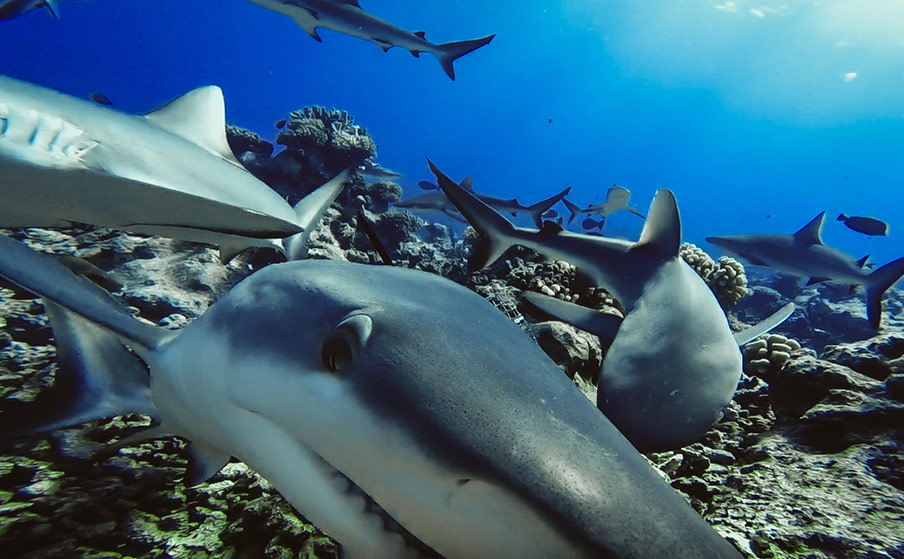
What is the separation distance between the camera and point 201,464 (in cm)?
160

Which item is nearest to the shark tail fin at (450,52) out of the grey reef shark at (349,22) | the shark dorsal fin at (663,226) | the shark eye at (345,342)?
the grey reef shark at (349,22)

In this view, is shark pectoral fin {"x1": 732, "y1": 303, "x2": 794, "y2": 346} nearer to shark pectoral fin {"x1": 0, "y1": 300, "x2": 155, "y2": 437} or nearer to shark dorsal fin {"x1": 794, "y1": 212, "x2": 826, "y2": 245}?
shark pectoral fin {"x1": 0, "y1": 300, "x2": 155, "y2": 437}

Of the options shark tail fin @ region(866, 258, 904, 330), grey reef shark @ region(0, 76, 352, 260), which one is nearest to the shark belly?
grey reef shark @ region(0, 76, 352, 260)

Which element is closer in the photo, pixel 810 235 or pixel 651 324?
pixel 651 324

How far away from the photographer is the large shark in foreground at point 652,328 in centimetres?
244

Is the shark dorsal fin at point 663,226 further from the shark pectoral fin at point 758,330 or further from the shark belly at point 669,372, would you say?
the shark pectoral fin at point 758,330

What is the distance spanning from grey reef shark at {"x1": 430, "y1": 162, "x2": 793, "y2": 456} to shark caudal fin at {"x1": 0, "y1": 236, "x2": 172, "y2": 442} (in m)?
2.32

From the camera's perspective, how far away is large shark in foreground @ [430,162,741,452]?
2443mm

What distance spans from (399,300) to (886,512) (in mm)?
2291

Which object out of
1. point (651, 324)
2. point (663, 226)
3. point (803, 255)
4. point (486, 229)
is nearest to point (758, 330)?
point (663, 226)

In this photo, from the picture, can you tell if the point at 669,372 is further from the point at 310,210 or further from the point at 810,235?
the point at 810,235

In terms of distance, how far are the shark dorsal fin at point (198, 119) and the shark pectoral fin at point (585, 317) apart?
8.18ft

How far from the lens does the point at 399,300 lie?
3.94 ft

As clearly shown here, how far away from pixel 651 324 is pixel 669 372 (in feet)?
1.57
